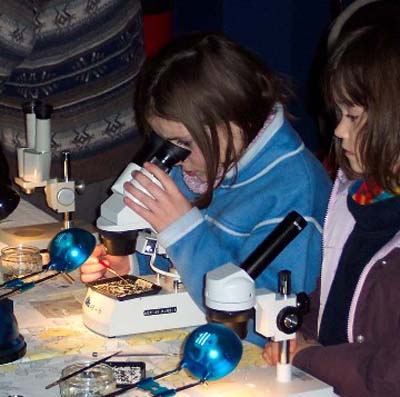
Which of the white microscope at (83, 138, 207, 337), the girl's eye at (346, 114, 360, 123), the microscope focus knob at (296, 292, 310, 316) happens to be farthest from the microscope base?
the girl's eye at (346, 114, 360, 123)

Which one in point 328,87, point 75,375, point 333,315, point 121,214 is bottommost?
point 333,315

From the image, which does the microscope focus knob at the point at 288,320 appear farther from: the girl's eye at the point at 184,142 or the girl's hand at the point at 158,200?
the girl's eye at the point at 184,142

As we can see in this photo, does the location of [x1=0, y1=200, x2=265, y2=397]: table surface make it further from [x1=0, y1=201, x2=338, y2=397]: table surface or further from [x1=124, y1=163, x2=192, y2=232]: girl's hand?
[x1=124, y1=163, x2=192, y2=232]: girl's hand

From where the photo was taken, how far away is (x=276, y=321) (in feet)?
4.75

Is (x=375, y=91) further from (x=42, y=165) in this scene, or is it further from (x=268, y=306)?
(x=42, y=165)

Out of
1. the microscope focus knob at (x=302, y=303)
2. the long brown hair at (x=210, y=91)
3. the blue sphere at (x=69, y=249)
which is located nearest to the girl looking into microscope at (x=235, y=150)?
the long brown hair at (x=210, y=91)

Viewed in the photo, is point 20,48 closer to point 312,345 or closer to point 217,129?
point 217,129

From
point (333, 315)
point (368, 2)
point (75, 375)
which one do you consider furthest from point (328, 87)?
point (368, 2)

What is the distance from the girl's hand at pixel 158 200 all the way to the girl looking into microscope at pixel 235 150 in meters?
0.10

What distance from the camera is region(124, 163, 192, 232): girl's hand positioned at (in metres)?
1.72

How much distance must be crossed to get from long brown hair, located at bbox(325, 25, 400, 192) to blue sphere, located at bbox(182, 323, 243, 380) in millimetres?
590

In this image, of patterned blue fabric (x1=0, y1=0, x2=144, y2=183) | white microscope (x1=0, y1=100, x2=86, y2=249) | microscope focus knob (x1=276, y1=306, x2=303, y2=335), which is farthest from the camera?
patterned blue fabric (x1=0, y1=0, x2=144, y2=183)

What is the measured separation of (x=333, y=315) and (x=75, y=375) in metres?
0.66

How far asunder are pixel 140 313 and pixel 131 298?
1.3 inches
